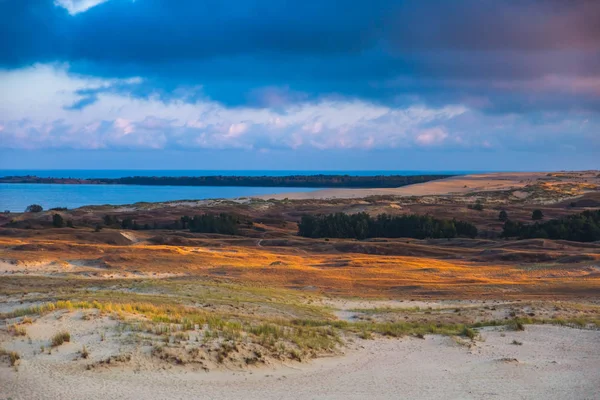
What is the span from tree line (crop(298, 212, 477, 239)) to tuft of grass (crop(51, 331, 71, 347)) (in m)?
36.9

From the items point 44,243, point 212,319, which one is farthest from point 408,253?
point 212,319

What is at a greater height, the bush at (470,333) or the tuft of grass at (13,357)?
the tuft of grass at (13,357)

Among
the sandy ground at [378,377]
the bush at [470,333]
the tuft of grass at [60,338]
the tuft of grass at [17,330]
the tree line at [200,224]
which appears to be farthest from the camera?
the tree line at [200,224]

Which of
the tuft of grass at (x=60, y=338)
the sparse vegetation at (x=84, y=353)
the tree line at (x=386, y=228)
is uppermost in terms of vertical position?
the tuft of grass at (x=60, y=338)

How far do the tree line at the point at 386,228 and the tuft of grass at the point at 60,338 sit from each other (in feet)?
121

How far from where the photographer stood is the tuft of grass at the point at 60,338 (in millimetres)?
10859

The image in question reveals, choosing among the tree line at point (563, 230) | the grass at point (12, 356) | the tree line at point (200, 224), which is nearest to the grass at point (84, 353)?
the grass at point (12, 356)

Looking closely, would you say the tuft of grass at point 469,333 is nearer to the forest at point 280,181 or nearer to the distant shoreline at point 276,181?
the distant shoreline at point 276,181

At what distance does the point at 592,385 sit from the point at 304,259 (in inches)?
946

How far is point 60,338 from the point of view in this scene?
1098 centimetres

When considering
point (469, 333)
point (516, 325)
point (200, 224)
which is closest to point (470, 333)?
point (469, 333)

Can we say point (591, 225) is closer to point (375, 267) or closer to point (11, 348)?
point (375, 267)

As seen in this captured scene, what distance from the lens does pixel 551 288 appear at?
24078mm

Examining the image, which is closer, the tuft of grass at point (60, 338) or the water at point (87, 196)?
the tuft of grass at point (60, 338)
